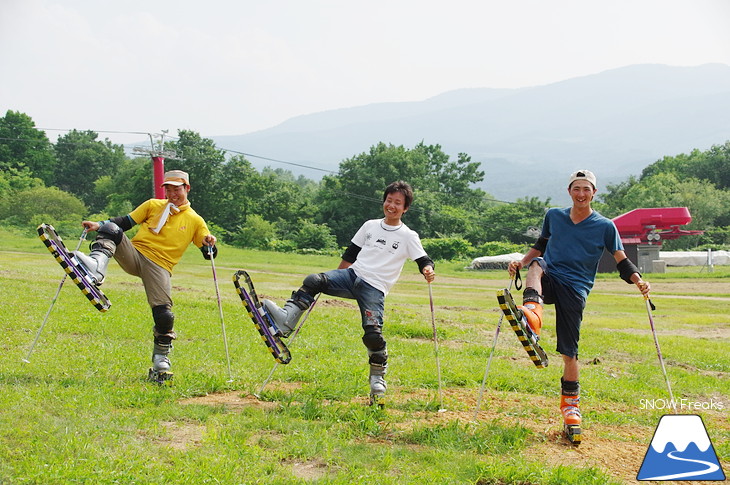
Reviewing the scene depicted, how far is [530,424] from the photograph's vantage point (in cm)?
806

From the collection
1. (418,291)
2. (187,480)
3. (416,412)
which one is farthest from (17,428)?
(418,291)

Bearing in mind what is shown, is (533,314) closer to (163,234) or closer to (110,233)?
(163,234)

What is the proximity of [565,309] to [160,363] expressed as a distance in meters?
5.14

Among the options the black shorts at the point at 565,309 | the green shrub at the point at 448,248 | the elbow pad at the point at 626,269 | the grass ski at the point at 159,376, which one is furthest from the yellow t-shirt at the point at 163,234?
the green shrub at the point at 448,248

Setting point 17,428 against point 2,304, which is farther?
point 2,304

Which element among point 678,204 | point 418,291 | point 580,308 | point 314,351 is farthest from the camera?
point 678,204

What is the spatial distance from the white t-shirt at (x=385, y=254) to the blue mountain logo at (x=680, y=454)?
3289 mm

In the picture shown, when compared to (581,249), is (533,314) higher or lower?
lower

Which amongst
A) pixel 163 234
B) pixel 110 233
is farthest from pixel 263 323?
pixel 110 233

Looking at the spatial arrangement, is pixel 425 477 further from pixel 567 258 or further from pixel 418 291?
pixel 418 291

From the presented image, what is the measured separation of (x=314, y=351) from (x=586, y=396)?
482cm

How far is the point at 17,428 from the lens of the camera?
6.35 metres

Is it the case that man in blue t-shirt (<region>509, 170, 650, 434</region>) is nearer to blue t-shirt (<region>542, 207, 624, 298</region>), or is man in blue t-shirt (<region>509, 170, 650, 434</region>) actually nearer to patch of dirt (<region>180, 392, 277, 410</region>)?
blue t-shirt (<region>542, 207, 624, 298</region>)

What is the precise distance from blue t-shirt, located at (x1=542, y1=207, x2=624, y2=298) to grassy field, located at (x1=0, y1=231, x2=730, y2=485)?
1.75 metres
